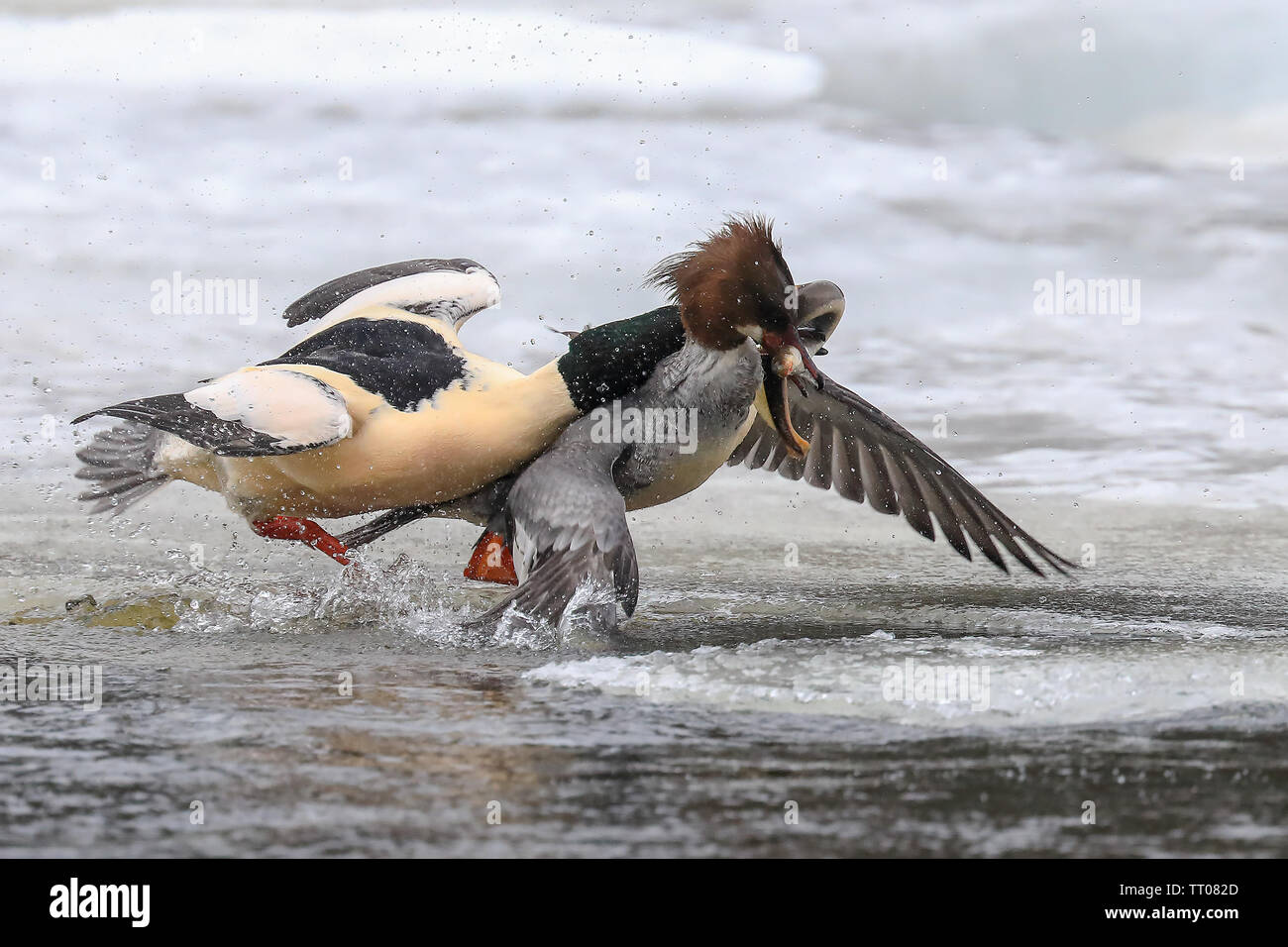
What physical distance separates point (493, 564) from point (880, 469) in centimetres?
212

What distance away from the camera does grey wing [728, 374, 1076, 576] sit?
21.6ft

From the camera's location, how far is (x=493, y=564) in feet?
19.2

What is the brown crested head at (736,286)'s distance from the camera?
532 cm

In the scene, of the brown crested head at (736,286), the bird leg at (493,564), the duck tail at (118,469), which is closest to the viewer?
the brown crested head at (736,286)

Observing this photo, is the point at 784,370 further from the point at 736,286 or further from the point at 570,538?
the point at 570,538

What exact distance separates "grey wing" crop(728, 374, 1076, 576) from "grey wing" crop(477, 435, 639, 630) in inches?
55.5

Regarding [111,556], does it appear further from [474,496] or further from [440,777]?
[440,777]

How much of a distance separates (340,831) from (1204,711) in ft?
7.61

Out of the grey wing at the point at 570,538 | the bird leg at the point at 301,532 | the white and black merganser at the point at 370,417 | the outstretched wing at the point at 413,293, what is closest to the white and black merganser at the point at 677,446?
the grey wing at the point at 570,538

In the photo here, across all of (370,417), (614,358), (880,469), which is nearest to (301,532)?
(370,417)

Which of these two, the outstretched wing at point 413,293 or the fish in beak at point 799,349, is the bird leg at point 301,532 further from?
the fish in beak at point 799,349
